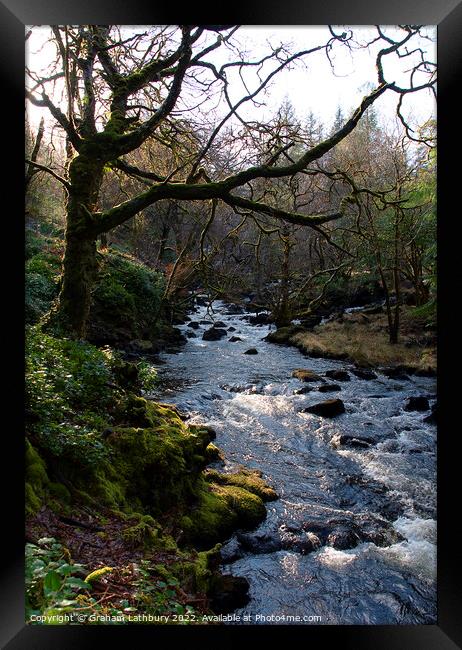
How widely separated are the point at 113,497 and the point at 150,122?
3.79 metres

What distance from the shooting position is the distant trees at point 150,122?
4.20 metres

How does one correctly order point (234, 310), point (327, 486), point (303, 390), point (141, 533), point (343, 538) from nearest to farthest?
point (141, 533)
point (343, 538)
point (327, 486)
point (303, 390)
point (234, 310)

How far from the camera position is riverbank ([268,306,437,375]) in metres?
8.41

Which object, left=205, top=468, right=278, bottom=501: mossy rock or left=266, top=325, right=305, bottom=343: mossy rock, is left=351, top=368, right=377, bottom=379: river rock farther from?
left=205, top=468, right=278, bottom=501: mossy rock

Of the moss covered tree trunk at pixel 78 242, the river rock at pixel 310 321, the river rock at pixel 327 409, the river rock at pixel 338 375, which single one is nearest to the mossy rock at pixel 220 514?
the moss covered tree trunk at pixel 78 242

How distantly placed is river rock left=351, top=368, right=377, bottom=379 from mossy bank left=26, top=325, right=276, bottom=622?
5188 mm

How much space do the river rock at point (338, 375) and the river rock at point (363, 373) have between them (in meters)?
0.26

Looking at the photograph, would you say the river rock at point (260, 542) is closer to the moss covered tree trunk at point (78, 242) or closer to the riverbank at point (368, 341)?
the moss covered tree trunk at point (78, 242)

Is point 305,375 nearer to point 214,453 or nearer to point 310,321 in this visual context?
point 310,321

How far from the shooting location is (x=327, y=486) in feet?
16.6
